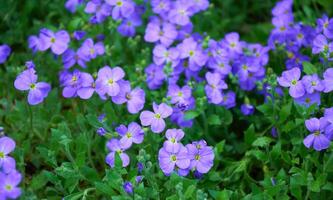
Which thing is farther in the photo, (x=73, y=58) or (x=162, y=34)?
(x=162, y=34)

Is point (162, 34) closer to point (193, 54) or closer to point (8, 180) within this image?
point (193, 54)

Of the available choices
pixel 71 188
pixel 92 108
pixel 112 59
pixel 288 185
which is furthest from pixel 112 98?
pixel 288 185

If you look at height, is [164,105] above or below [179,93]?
above

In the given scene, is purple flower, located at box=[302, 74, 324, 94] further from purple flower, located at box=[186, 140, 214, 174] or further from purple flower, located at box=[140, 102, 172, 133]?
purple flower, located at box=[140, 102, 172, 133]

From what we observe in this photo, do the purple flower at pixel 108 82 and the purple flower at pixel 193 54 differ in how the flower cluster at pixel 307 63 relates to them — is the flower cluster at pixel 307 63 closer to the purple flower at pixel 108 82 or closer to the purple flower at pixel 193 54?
the purple flower at pixel 193 54

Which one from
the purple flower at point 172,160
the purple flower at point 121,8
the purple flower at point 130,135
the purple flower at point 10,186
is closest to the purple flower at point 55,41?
the purple flower at point 121,8

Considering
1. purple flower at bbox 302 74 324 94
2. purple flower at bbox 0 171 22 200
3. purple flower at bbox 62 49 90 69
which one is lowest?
purple flower at bbox 62 49 90 69

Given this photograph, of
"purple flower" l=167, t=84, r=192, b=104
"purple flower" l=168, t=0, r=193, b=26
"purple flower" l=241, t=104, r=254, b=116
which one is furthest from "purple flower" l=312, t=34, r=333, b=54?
"purple flower" l=168, t=0, r=193, b=26

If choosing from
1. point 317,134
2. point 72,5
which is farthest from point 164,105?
point 72,5
